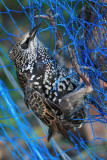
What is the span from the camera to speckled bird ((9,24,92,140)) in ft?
7.18

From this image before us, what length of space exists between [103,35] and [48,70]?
0.58 metres

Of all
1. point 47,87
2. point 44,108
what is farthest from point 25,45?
point 44,108

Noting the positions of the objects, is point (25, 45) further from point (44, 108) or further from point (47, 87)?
point (44, 108)

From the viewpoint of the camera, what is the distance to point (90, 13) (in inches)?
81.7

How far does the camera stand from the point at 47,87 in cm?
229

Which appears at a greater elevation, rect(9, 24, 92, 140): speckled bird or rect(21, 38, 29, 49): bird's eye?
rect(21, 38, 29, 49): bird's eye

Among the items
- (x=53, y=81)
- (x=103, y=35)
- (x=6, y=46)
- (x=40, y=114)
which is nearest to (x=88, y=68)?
(x=103, y=35)

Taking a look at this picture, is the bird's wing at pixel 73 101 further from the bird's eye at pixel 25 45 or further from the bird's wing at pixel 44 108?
the bird's eye at pixel 25 45

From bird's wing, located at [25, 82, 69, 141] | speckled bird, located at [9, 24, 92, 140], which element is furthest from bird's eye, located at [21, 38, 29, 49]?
bird's wing, located at [25, 82, 69, 141]

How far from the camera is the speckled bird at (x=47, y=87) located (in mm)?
2189

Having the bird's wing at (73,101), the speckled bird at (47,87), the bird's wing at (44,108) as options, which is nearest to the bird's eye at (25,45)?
the speckled bird at (47,87)

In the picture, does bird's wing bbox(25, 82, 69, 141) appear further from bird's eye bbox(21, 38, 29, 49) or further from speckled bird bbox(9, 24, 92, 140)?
bird's eye bbox(21, 38, 29, 49)

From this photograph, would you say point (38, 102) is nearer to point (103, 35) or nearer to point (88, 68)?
point (88, 68)

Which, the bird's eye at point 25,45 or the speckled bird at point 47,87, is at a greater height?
the bird's eye at point 25,45
